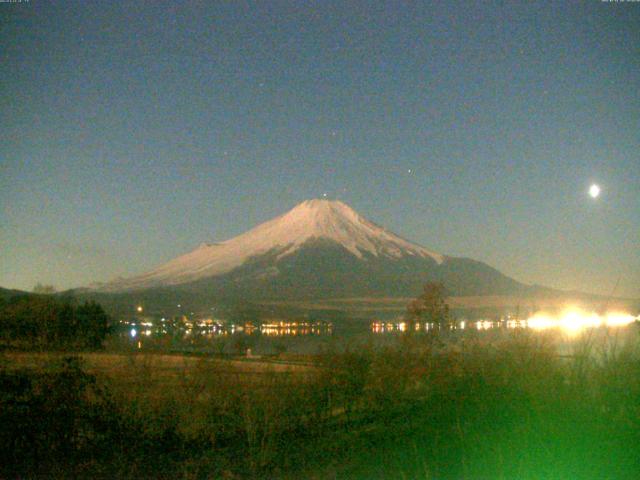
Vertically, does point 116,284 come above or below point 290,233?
below

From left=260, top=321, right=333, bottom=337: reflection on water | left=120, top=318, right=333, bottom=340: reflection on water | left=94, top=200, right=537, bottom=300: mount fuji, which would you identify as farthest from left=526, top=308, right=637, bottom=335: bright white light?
left=94, top=200, right=537, bottom=300: mount fuji

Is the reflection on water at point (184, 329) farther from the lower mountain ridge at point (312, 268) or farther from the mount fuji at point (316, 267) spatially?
the mount fuji at point (316, 267)

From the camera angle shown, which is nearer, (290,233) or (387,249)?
(387,249)

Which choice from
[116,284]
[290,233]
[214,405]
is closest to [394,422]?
[214,405]

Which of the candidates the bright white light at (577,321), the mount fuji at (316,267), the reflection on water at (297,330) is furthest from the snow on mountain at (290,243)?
the bright white light at (577,321)

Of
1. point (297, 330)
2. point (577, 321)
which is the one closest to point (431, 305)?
point (577, 321)

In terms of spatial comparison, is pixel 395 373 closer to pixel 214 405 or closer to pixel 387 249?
pixel 214 405

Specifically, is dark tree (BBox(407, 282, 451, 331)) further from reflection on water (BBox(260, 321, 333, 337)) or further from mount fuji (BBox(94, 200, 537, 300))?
mount fuji (BBox(94, 200, 537, 300))
